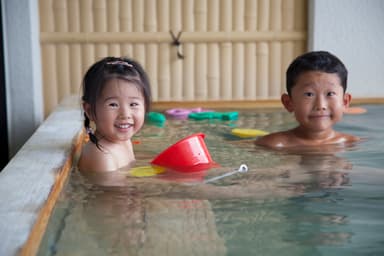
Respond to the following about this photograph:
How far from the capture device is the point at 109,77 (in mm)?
2506

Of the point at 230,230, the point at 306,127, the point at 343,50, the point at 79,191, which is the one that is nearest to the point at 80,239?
the point at 230,230

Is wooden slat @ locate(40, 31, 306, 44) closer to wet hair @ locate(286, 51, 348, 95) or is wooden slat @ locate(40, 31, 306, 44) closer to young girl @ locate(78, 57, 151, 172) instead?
wet hair @ locate(286, 51, 348, 95)

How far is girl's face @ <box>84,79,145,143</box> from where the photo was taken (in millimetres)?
2496

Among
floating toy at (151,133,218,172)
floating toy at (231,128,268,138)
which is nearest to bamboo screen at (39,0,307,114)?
floating toy at (231,128,268,138)

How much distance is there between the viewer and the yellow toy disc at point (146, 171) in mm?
2555

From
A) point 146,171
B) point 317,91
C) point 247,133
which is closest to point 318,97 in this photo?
point 317,91

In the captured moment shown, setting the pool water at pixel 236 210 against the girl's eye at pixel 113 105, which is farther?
the girl's eye at pixel 113 105

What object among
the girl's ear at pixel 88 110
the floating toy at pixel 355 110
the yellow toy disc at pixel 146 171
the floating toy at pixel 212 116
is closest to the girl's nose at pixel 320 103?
the yellow toy disc at pixel 146 171

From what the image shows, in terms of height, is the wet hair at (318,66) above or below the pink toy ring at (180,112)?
above

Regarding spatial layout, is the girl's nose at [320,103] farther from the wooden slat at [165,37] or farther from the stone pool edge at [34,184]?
the wooden slat at [165,37]

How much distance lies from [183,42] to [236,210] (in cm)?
359

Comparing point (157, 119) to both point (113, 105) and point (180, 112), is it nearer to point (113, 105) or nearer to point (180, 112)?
point (180, 112)

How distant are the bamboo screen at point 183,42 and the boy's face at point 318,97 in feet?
7.87

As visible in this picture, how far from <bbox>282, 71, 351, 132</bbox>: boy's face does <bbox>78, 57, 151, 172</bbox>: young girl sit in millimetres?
885
